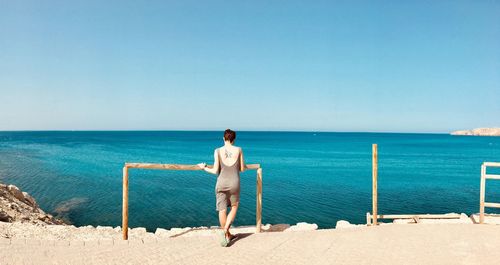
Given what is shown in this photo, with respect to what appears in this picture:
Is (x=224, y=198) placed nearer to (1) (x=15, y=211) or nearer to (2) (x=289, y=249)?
(2) (x=289, y=249)

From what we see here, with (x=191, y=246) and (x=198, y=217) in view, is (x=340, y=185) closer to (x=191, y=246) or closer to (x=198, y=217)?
(x=198, y=217)

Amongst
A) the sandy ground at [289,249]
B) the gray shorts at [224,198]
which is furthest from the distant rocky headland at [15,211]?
the gray shorts at [224,198]

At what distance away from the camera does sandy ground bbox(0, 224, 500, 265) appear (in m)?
6.15

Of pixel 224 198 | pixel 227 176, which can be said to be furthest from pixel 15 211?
pixel 227 176

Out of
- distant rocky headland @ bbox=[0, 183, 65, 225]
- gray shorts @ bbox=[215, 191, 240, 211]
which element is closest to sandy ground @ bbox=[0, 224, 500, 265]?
gray shorts @ bbox=[215, 191, 240, 211]

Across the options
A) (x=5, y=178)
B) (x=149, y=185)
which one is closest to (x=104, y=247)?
(x=149, y=185)

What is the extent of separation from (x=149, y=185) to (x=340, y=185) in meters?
15.7

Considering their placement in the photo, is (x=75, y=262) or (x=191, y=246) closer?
(x=75, y=262)

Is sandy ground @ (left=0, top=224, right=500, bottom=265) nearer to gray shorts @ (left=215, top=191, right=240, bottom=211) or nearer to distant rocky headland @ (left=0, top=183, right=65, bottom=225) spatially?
gray shorts @ (left=215, top=191, right=240, bottom=211)

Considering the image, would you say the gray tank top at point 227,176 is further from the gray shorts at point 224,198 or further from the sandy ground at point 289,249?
the sandy ground at point 289,249

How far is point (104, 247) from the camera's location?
684 centimetres

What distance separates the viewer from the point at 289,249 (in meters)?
6.79

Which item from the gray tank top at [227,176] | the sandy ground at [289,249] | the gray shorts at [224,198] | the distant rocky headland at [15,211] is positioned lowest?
the distant rocky headland at [15,211]

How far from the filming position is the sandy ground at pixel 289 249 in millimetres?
6152
